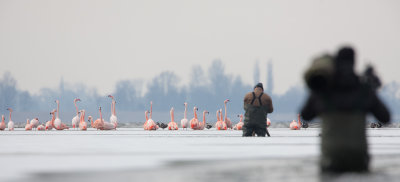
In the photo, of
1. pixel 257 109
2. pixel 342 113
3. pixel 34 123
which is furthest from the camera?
pixel 34 123

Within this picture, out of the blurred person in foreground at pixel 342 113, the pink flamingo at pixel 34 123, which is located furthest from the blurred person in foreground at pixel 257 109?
the pink flamingo at pixel 34 123

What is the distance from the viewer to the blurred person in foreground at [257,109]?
82.1 feet

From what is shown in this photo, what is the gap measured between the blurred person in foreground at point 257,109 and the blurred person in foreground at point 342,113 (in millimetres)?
14445

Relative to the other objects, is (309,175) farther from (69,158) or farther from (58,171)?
(69,158)

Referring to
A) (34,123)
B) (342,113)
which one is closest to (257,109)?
(342,113)

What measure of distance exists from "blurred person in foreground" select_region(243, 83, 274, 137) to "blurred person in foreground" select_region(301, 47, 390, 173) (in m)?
14.4

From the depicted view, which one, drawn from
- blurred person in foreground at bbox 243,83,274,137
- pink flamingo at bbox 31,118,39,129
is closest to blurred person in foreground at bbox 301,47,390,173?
blurred person in foreground at bbox 243,83,274,137

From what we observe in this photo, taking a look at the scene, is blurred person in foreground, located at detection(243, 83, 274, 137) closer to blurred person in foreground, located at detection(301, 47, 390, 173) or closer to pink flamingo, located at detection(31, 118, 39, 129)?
blurred person in foreground, located at detection(301, 47, 390, 173)

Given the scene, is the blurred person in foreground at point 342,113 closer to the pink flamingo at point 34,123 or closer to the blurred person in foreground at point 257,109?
the blurred person in foreground at point 257,109

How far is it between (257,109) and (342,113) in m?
14.6

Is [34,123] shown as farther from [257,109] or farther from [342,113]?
[342,113]

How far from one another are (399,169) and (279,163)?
1.88 meters

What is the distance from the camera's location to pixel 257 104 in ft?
82.2

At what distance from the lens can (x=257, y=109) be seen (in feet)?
82.1
